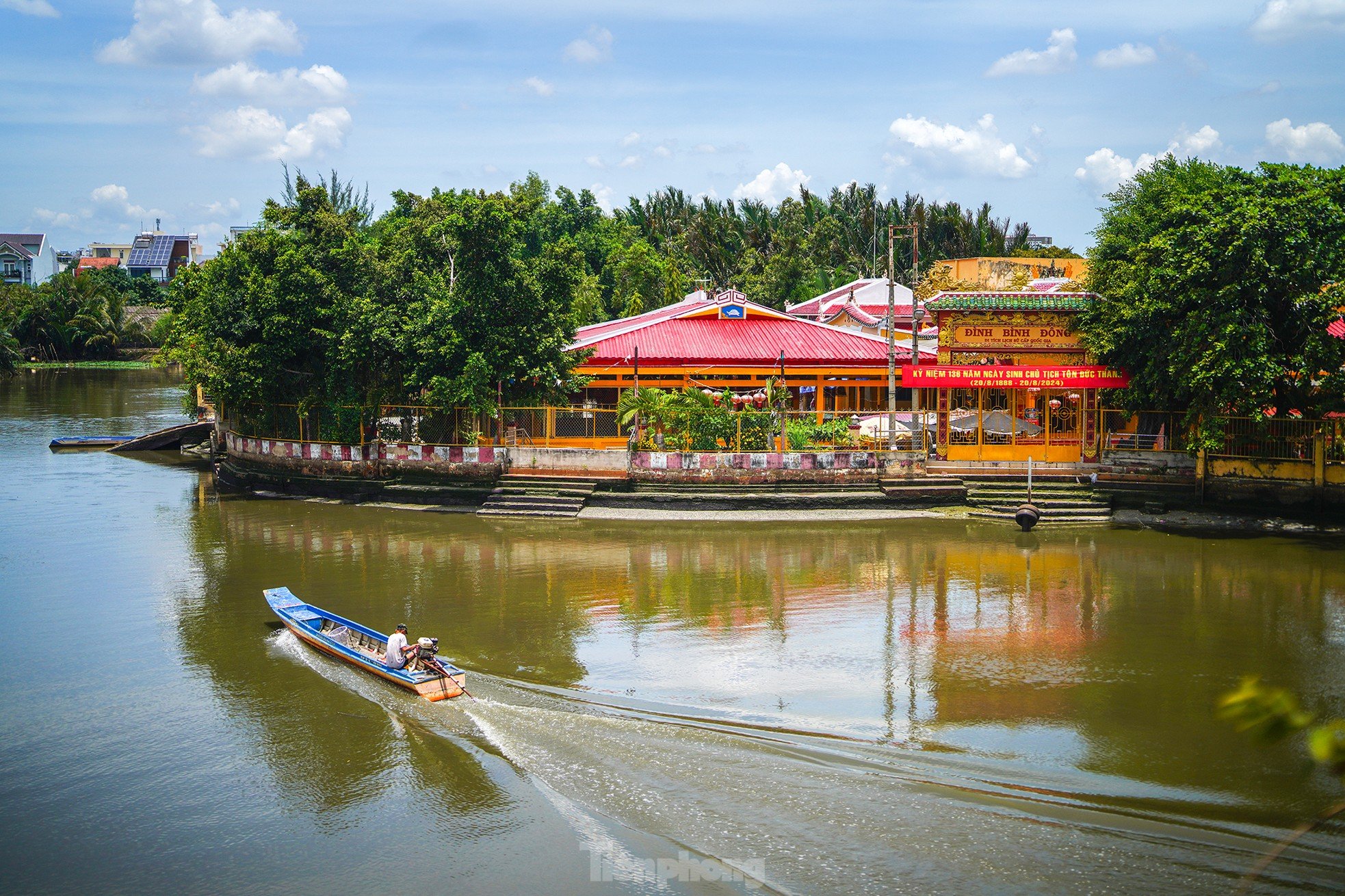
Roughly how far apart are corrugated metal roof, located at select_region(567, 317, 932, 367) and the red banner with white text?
4695mm

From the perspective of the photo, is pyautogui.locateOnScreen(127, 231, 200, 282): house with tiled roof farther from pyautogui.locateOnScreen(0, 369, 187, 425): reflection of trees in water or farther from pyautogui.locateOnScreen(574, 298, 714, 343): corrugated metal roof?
pyautogui.locateOnScreen(574, 298, 714, 343): corrugated metal roof

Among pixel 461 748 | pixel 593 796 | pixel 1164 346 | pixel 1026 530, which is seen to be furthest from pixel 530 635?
pixel 1164 346

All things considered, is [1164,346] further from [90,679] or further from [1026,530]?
[90,679]

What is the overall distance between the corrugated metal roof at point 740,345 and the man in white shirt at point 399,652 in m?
16.6

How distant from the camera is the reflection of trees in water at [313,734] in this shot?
9.93m

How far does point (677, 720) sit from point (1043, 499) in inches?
587

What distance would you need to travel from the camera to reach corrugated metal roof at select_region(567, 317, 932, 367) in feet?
96.9

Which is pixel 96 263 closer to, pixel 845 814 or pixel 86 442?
pixel 86 442

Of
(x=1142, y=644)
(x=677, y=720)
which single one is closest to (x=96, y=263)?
(x=677, y=720)

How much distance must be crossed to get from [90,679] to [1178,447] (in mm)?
22138

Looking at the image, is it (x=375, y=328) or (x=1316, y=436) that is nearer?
(x=1316, y=436)

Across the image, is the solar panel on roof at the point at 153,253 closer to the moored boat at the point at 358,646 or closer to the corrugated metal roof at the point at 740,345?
the corrugated metal roof at the point at 740,345

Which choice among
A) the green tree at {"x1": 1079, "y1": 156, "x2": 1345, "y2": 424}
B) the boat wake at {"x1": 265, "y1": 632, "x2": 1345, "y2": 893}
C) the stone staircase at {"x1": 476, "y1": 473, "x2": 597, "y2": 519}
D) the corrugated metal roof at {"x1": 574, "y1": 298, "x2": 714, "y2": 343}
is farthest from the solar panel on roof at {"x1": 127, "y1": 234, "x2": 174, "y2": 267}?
the boat wake at {"x1": 265, "y1": 632, "x2": 1345, "y2": 893}

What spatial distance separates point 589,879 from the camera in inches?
332
